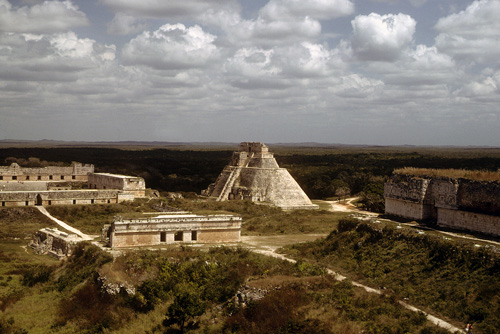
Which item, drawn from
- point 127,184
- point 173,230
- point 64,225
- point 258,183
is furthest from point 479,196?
point 127,184

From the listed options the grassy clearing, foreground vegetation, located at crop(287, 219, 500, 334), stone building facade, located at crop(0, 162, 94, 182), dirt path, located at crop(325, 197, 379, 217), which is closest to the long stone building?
stone building facade, located at crop(0, 162, 94, 182)

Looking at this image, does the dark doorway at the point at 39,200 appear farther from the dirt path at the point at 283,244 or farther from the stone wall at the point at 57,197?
the dirt path at the point at 283,244

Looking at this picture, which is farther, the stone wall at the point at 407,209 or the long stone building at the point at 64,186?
the long stone building at the point at 64,186

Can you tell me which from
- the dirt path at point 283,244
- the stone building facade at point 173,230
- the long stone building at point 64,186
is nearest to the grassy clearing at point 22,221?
the long stone building at point 64,186

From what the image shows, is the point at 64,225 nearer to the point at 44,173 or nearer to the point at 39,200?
the point at 39,200

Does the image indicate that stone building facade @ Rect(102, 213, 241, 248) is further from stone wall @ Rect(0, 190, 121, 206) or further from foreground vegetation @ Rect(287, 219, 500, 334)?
stone wall @ Rect(0, 190, 121, 206)

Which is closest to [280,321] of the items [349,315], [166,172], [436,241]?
[349,315]

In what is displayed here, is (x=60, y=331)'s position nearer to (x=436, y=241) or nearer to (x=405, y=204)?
(x=436, y=241)
